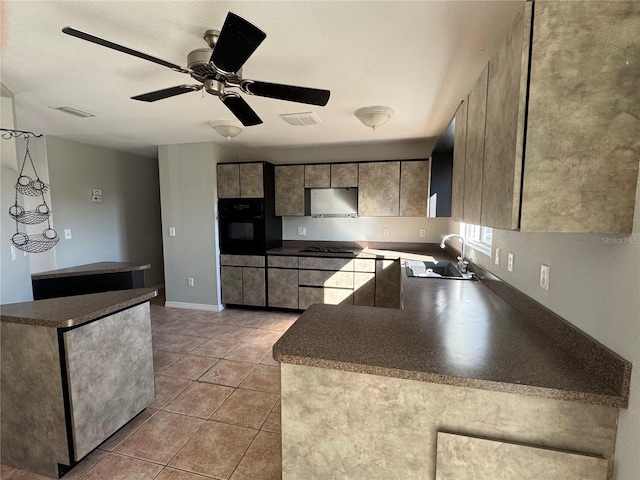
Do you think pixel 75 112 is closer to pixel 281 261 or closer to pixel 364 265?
pixel 281 261

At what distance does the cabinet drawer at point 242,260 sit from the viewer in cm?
409

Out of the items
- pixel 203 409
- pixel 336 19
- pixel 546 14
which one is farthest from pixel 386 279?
pixel 546 14

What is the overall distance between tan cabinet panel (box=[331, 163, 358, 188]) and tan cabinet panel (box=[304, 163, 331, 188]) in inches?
2.7

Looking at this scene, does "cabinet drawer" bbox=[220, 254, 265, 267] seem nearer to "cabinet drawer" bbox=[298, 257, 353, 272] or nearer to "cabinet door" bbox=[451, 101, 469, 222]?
"cabinet drawer" bbox=[298, 257, 353, 272]

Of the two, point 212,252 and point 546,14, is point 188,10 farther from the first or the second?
point 212,252

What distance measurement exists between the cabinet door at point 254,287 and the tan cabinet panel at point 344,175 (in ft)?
5.23

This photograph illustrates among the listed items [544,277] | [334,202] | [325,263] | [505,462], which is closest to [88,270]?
[325,263]

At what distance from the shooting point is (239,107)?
1908 millimetres

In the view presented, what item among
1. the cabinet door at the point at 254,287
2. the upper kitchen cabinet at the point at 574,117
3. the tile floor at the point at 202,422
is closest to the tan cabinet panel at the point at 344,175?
the cabinet door at the point at 254,287

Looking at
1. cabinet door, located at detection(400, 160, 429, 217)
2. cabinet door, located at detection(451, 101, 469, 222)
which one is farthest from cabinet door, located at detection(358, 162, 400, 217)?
cabinet door, located at detection(451, 101, 469, 222)

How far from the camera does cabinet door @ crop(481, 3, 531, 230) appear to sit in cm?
86

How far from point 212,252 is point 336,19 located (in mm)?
3410

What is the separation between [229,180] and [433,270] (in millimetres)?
2882

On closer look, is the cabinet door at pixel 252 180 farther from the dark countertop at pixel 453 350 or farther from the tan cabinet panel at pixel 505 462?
the tan cabinet panel at pixel 505 462
